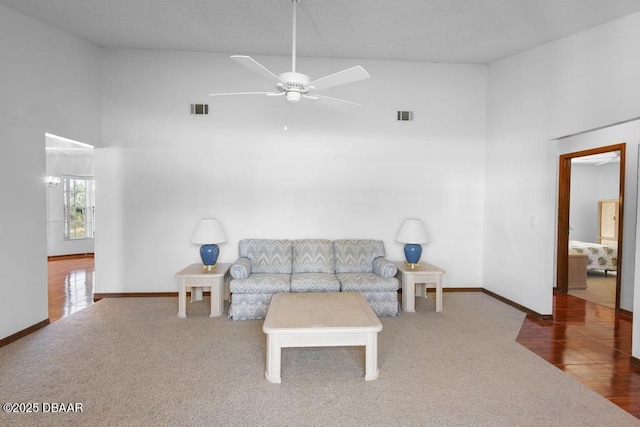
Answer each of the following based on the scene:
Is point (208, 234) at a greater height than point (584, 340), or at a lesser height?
greater

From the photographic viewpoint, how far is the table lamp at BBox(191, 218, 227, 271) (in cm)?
437

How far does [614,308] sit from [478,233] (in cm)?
203

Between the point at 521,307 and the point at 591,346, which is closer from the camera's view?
the point at 591,346

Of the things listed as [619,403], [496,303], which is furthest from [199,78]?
[619,403]

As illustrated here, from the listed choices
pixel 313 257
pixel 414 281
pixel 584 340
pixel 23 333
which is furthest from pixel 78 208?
pixel 584 340

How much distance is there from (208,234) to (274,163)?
4.94ft

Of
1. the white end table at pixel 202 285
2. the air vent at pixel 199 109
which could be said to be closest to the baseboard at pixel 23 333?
the white end table at pixel 202 285

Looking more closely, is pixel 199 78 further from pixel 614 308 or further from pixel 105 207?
pixel 614 308

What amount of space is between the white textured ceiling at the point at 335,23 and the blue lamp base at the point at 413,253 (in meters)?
2.89

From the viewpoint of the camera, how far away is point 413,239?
15.1 feet

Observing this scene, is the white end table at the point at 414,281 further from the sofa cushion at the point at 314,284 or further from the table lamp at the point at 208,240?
the table lamp at the point at 208,240

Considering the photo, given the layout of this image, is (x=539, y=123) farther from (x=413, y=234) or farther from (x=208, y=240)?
(x=208, y=240)

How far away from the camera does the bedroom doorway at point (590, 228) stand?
15.9ft

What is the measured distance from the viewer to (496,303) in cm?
474
